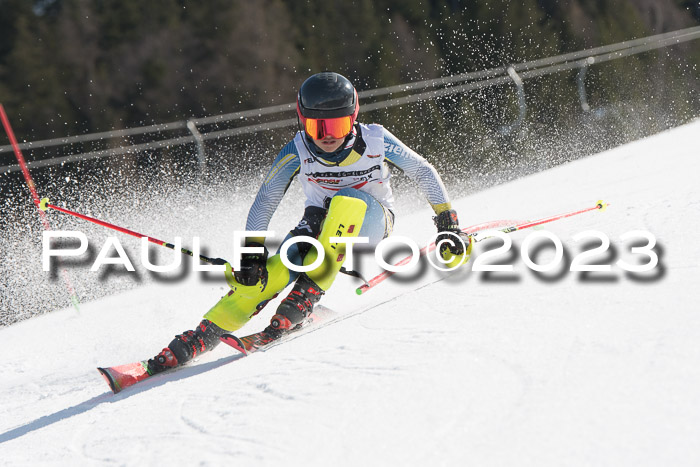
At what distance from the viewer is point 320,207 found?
398 centimetres

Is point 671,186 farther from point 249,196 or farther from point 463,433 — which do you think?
point 249,196

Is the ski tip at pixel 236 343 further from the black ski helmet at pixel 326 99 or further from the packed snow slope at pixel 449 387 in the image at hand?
the black ski helmet at pixel 326 99

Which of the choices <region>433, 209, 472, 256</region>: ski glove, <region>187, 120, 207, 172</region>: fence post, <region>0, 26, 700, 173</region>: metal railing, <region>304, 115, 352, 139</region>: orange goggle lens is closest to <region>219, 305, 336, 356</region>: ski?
<region>433, 209, 472, 256</region>: ski glove

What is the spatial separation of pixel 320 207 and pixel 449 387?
Answer: 2.05m

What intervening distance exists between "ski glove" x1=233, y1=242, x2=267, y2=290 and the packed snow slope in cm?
35

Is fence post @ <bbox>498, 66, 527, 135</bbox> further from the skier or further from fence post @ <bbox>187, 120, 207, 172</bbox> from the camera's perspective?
the skier

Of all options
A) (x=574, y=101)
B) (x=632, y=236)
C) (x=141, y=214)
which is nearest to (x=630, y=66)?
(x=574, y=101)

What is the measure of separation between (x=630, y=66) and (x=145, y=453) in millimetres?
13620

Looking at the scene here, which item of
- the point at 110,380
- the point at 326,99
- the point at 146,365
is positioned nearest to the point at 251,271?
the point at 146,365

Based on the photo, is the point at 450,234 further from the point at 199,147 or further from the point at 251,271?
the point at 199,147

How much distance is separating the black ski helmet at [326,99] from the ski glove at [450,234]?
0.71 metres

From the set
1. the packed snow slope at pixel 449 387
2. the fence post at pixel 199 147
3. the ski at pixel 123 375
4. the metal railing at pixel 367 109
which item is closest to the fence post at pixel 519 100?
the metal railing at pixel 367 109

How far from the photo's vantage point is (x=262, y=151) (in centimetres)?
1314

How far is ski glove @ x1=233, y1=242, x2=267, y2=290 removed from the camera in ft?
11.3
